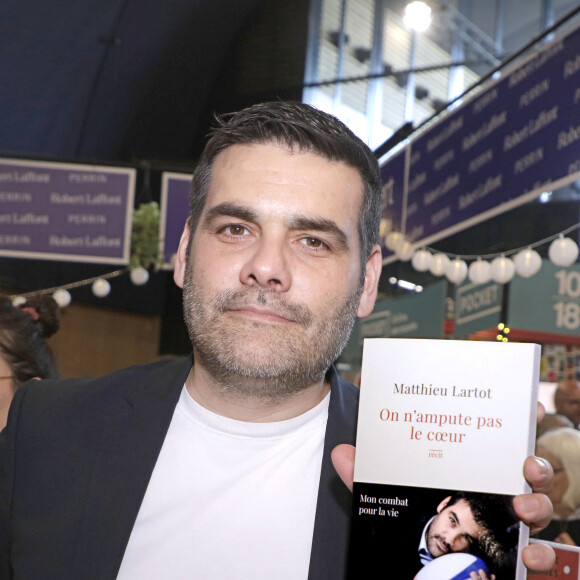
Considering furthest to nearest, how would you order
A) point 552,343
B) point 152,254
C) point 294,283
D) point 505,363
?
1. point 152,254
2. point 552,343
3. point 294,283
4. point 505,363

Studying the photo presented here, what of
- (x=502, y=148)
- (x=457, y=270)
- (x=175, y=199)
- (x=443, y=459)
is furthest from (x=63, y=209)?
(x=443, y=459)

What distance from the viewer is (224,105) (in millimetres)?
7480

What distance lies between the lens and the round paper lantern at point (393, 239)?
457 centimetres

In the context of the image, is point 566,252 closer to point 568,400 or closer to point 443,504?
point 568,400

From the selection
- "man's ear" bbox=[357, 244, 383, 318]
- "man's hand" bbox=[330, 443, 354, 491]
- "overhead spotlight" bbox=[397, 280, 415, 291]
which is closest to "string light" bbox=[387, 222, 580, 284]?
"overhead spotlight" bbox=[397, 280, 415, 291]

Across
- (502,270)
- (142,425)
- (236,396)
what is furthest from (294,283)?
(502,270)

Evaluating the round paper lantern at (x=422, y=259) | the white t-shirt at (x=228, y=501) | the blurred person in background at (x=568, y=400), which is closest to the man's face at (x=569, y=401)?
the blurred person in background at (x=568, y=400)

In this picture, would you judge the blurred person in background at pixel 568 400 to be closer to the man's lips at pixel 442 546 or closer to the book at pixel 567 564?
the book at pixel 567 564

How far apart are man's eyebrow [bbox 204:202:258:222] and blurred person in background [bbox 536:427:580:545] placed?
73.0 inches

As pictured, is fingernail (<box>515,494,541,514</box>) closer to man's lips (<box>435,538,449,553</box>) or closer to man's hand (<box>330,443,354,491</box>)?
man's lips (<box>435,538,449,553</box>)

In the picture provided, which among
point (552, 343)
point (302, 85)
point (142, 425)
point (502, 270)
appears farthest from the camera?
point (302, 85)

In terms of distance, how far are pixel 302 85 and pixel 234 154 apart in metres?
5.34

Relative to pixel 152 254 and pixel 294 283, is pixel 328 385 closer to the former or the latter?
pixel 294 283

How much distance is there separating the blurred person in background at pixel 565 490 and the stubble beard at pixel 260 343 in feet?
5.67
